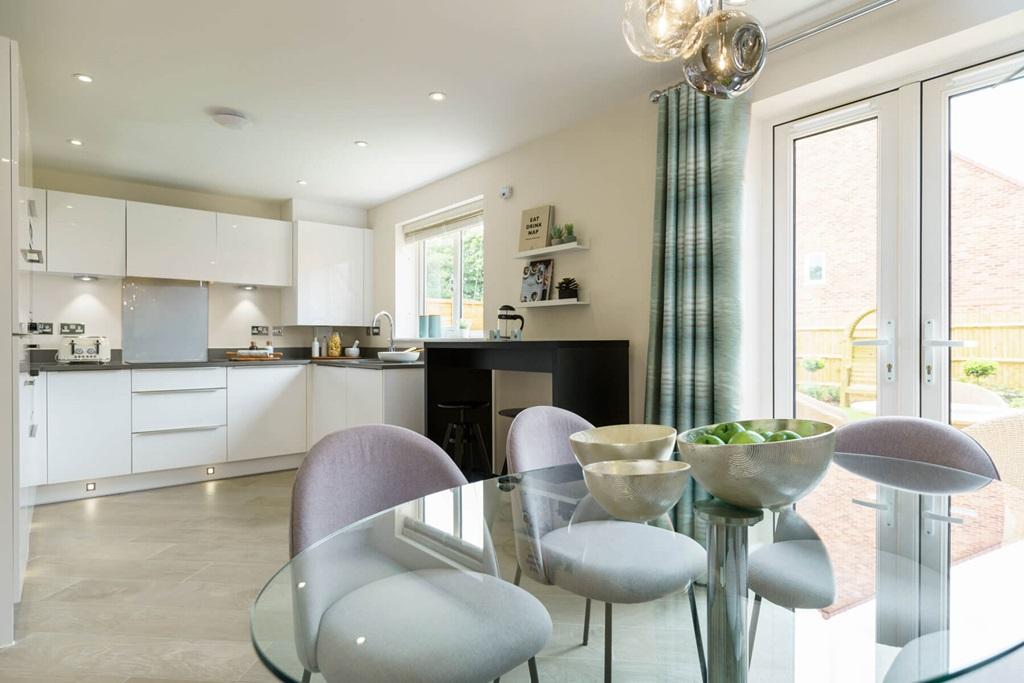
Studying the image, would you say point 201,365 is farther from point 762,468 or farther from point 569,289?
point 762,468

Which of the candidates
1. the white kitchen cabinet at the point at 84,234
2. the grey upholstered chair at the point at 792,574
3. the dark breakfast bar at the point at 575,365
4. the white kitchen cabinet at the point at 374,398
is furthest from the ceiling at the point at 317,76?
the grey upholstered chair at the point at 792,574

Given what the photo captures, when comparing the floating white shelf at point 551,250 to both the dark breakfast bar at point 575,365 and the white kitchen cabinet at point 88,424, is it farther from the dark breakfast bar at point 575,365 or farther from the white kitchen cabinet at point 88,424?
the white kitchen cabinet at point 88,424

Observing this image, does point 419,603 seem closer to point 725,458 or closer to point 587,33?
point 725,458

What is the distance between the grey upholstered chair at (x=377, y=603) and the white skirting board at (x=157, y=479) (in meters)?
3.41

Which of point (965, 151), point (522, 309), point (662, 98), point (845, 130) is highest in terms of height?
point (662, 98)

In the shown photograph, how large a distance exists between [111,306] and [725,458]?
5195 millimetres

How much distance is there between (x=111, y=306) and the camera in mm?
4668

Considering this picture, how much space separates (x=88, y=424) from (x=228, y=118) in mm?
2317

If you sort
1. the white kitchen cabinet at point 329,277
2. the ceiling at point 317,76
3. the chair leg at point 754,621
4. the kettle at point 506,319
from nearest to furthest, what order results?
the chair leg at point 754,621 → the ceiling at point 317,76 → the kettle at point 506,319 → the white kitchen cabinet at point 329,277

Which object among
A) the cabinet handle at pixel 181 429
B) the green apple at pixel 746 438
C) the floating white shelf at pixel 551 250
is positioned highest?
the floating white shelf at pixel 551 250

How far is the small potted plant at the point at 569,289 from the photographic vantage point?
345 cm

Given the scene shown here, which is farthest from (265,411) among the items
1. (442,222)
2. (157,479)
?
(442,222)

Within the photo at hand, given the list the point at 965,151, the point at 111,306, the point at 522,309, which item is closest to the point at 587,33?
the point at 965,151

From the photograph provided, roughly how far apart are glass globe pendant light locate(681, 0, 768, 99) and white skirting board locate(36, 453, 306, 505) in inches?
161
